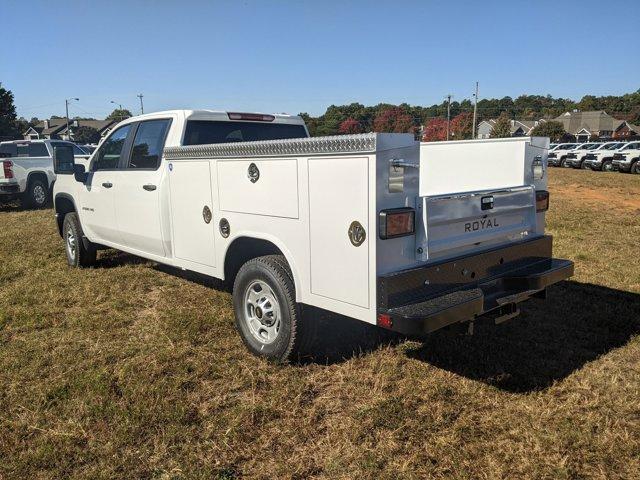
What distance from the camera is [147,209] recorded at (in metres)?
5.24

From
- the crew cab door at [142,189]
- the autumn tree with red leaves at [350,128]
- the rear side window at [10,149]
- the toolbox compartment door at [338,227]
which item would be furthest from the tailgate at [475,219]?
the rear side window at [10,149]

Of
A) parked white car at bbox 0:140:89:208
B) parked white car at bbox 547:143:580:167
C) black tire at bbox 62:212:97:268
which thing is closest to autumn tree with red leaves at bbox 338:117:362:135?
black tire at bbox 62:212:97:268

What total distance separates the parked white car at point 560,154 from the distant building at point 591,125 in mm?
54758

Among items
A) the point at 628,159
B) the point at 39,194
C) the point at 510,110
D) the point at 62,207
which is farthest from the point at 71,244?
the point at 510,110

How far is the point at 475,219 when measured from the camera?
364 centimetres

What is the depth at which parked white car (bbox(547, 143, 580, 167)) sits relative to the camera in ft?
103

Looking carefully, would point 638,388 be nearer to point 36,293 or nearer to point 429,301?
point 429,301

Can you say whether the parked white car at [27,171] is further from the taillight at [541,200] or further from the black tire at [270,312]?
the taillight at [541,200]

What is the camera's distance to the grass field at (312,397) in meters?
2.88

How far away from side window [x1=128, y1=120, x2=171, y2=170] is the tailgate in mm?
2905

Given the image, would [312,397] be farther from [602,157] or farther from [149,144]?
[602,157]

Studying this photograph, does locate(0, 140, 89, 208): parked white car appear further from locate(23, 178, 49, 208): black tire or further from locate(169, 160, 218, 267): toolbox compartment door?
locate(169, 160, 218, 267): toolbox compartment door

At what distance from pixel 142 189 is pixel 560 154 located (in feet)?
103

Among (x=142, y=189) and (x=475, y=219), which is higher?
(x=142, y=189)
